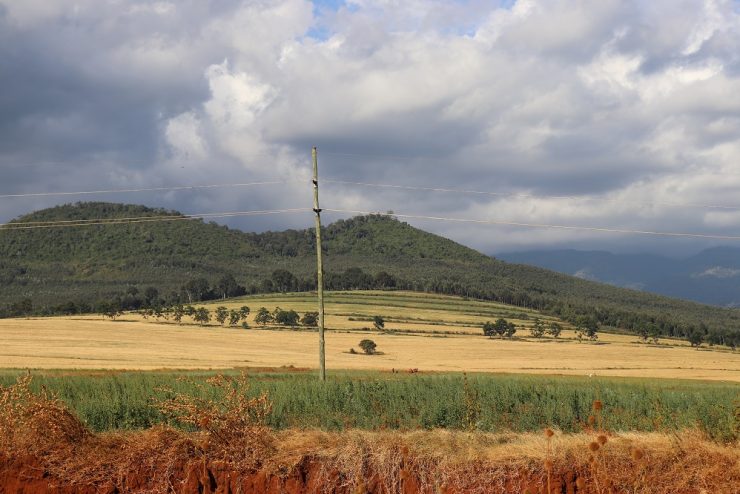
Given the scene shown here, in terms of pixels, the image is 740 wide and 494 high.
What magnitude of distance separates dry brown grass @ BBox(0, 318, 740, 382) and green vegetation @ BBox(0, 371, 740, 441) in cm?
3062

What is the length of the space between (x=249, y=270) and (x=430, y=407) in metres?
158

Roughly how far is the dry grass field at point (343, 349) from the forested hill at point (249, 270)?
3315 cm

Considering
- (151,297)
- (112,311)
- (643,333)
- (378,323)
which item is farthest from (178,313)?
(643,333)

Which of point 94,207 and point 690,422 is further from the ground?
point 94,207

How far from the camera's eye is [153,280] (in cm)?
14812

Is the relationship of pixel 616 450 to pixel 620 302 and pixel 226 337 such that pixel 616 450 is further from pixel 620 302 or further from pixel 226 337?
pixel 620 302

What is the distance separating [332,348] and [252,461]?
194ft

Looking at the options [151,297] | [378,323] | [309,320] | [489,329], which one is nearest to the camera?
[378,323]

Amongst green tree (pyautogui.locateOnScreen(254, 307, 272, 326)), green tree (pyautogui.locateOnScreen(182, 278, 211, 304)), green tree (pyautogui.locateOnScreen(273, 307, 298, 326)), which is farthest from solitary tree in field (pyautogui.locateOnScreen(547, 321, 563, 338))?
green tree (pyautogui.locateOnScreen(182, 278, 211, 304))

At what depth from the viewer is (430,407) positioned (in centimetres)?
1762

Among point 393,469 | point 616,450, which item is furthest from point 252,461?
point 616,450

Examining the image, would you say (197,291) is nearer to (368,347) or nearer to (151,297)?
(151,297)

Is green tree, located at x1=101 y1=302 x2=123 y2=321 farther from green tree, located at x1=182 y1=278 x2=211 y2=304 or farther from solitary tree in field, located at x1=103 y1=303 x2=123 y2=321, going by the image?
green tree, located at x1=182 y1=278 x2=211 y2=304

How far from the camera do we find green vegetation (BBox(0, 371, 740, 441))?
16.3 m
